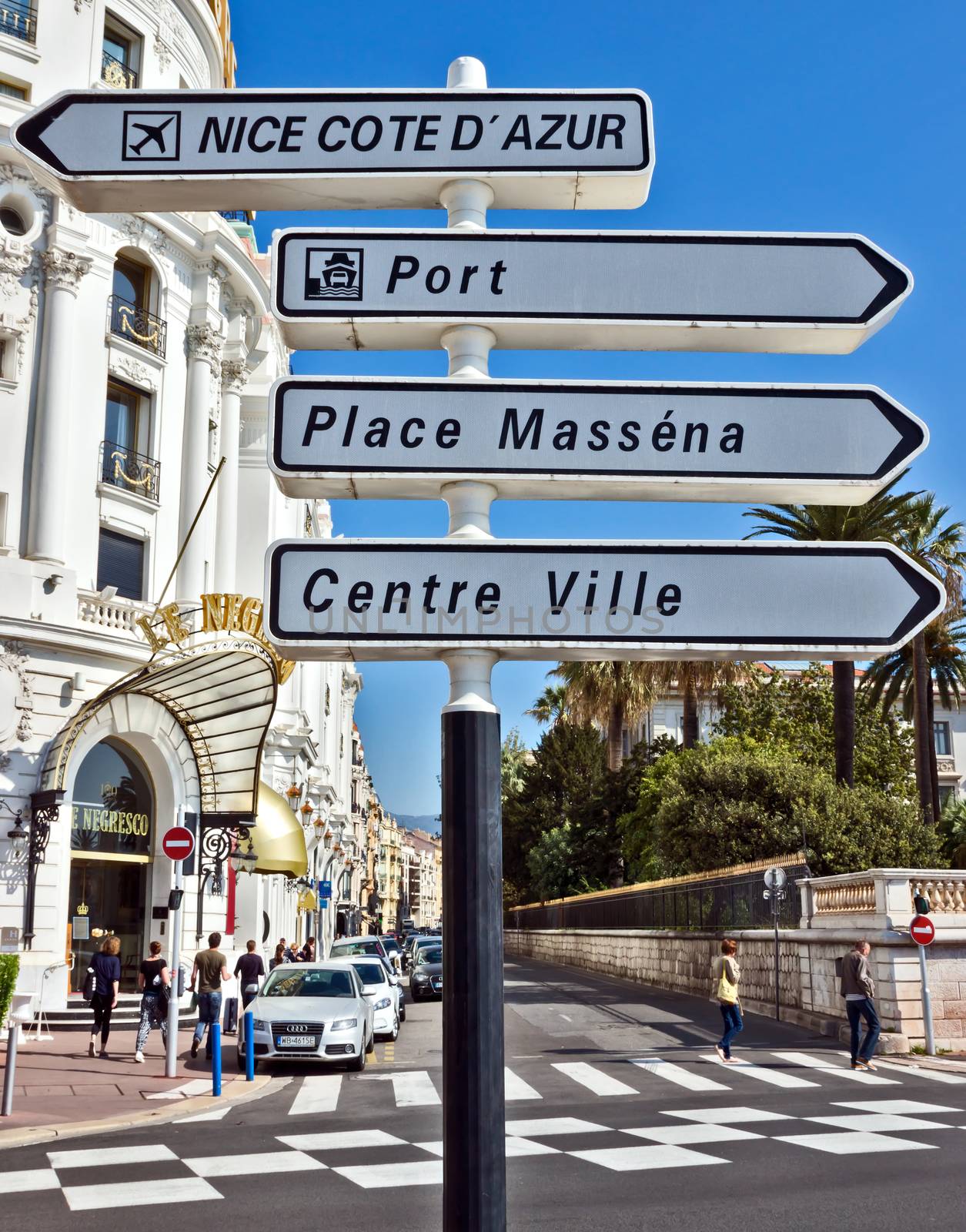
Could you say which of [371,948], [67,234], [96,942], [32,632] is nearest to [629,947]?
[371,948]

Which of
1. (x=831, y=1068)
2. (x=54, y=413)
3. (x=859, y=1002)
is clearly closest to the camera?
(x=831, y=1068)

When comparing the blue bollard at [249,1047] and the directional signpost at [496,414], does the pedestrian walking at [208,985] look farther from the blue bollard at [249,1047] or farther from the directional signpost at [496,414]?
the directional signpost at [496,414]

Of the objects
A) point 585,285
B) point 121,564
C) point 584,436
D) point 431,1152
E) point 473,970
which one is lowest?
point 431,1152

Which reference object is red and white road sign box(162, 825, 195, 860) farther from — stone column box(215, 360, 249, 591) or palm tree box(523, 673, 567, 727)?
palm tree box(523, 673, 567, 727)

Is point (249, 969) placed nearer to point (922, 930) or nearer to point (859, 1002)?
point (859, 1002)

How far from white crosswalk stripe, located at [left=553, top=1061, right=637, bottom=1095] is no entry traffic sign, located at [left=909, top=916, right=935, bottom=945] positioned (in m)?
5.58

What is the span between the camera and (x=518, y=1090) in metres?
→ 15.4

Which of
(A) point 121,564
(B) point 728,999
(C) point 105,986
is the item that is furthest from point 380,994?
(A) point 121,564

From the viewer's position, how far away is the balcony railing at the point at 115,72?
28656 millimetres

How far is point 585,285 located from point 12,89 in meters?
27.7

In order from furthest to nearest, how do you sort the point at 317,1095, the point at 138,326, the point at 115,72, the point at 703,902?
the point at 703,902 → the point at 138,326 → the point at 115,72 → the point at 317,1095

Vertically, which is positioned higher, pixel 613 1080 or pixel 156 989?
pixel 156 989

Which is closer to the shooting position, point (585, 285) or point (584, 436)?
point (584, 436)

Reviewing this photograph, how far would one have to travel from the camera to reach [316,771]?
161 feet
